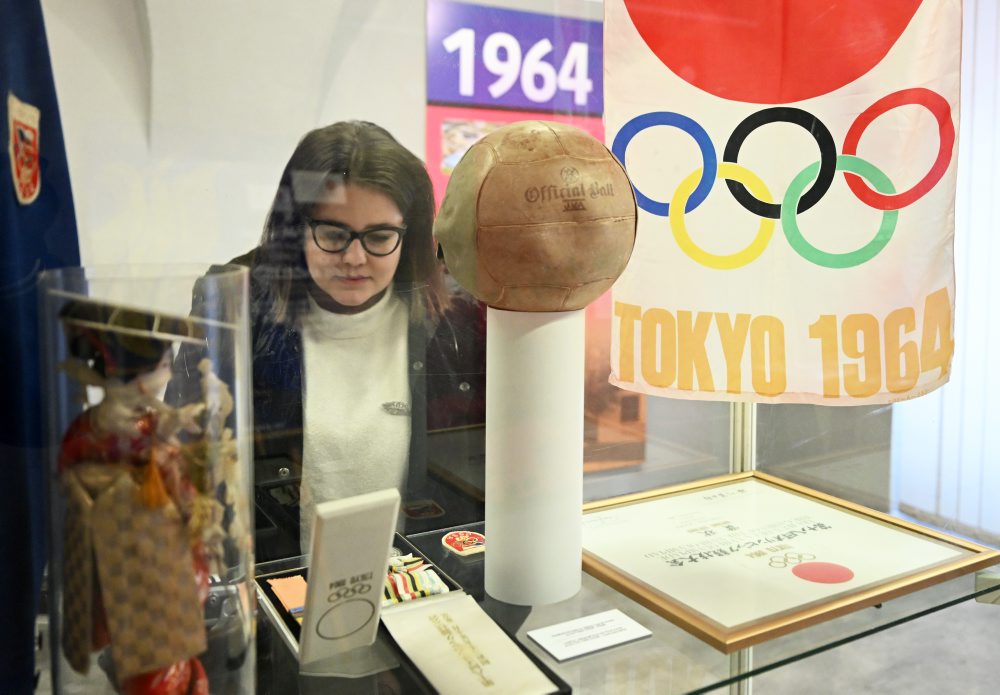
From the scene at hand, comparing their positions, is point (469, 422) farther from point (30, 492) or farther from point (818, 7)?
point (818, 7)

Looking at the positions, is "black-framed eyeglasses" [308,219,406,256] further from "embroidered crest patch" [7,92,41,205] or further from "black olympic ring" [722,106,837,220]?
"black olympic ring" [722,106,837,220]

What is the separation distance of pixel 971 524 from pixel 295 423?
1.42 m

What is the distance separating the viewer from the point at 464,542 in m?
1.46

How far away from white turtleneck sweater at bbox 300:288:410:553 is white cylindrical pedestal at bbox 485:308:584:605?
248 millimetres

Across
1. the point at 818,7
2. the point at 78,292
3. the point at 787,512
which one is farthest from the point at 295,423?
the point at 818,7

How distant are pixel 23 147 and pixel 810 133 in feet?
4.05

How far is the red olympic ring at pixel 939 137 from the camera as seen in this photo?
1.56 m

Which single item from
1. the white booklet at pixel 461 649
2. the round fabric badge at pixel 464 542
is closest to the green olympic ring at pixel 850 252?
the round fabric badge at pixel 464 542

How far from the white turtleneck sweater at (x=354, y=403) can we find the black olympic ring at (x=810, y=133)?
0.64 meters

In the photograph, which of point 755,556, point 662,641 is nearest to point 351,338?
point 662,641

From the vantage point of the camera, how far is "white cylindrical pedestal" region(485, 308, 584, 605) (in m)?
1.24

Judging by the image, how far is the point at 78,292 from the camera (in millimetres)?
886

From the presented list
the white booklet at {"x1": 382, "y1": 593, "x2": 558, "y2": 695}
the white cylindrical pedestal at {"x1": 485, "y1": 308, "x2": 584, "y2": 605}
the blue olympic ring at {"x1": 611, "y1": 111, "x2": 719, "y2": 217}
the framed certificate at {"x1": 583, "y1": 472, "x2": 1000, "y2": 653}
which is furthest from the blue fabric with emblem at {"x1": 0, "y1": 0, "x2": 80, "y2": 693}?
the blue olympic ring at {"x1": 611, "y1": 111, "x2": 719, "y2": 217}

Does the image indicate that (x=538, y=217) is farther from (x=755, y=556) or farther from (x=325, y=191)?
(x=755, y=556)
